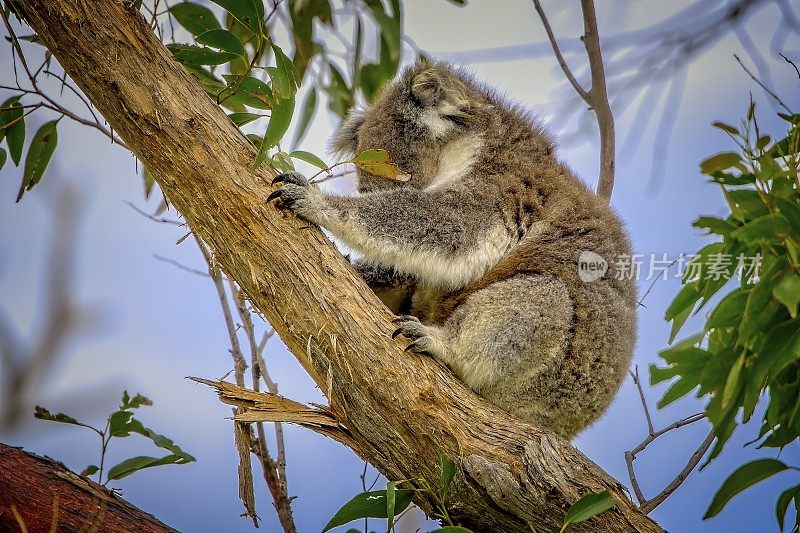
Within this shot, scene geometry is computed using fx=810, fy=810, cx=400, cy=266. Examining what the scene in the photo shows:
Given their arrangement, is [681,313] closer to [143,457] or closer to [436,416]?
[436,416]

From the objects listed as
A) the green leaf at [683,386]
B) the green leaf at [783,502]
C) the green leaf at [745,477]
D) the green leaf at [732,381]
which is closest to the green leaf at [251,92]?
the green leaf at [683,386]

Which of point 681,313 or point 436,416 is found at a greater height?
point 681,313

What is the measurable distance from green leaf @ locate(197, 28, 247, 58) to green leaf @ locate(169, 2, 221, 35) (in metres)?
0.15

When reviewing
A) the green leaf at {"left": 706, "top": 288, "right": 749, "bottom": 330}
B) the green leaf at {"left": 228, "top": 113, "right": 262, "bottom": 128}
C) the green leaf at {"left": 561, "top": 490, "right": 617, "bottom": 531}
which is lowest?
the green leaf at {"left": 561, "top": 490, "right": 617, "bottom": 531}

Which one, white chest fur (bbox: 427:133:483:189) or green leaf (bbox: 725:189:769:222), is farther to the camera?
white chest fur (bbox: 427:133:483:189)

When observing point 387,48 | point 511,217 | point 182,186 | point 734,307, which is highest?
point 387,48

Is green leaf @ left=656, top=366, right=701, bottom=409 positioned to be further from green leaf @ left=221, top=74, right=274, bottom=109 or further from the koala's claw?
green leaf @ left=221, top=74, right=274, bottom=109

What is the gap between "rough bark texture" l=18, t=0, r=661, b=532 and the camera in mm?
2059

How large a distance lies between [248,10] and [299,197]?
62cm

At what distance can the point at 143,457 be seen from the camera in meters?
2.43

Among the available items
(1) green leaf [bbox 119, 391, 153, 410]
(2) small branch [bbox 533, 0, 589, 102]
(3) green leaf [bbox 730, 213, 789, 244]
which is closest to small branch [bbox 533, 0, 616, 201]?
(2) small branch [bbox 533, 0, 589, 102]

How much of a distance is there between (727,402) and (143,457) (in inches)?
64.7

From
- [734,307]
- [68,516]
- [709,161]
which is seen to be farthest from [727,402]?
[68,516]

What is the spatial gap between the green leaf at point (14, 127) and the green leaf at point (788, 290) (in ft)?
7.88
